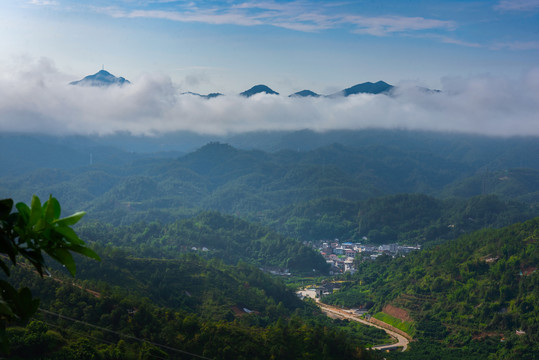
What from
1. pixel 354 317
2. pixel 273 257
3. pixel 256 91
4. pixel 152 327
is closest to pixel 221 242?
pixel 273 257

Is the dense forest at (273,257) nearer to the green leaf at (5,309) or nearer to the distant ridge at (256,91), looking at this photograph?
the green leaf at (5,309)

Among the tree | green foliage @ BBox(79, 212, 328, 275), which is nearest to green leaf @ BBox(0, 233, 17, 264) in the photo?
the tree

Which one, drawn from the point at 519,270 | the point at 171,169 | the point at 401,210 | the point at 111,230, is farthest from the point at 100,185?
the point at 519,270

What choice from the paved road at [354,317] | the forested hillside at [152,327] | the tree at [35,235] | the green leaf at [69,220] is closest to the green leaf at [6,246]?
the tree at [35,235]

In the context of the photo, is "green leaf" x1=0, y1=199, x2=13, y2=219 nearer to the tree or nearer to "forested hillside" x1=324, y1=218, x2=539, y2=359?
the tree

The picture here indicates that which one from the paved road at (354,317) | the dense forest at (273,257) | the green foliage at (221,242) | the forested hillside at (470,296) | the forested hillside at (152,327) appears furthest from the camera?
the green foliage at (221,242)

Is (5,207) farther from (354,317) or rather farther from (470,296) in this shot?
(354,317)
